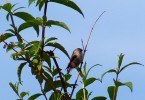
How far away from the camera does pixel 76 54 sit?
478 centimetres

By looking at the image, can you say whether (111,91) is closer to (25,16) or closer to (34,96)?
(34,96)

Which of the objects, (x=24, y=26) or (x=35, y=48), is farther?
(x=24, y=26)

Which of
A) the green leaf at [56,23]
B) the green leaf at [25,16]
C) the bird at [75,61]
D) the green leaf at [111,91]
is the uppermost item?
the green leaf at [25,16]

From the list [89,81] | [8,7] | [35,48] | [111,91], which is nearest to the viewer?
[35,48]

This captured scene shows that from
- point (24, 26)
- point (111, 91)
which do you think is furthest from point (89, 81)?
point (24, 26)

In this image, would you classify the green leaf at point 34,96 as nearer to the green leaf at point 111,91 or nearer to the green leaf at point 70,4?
the green leaf at point 111,91

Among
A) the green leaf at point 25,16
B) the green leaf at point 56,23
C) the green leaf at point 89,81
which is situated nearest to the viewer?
the green leaf at point 89,81

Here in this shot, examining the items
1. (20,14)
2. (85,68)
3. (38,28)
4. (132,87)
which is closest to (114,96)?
(132,87)

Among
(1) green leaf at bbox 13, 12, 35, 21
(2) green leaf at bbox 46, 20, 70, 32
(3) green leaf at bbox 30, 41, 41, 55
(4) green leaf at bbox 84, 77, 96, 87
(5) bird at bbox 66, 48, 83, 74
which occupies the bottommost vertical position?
(4) green leaf at bbox 84, 77, 96, 87

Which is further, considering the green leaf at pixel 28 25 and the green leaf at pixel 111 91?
the green leaf at pixel 28 25

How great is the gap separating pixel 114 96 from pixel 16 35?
1232 mm

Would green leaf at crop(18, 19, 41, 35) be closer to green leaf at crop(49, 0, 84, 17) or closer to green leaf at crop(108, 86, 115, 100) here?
green leaf at crop(49, 0, 84, 17)

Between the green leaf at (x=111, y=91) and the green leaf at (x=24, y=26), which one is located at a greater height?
the green leaf at (x=24, y=26)

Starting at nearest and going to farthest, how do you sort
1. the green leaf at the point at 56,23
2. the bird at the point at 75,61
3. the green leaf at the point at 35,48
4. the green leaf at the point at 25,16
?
the green leaf at the point at 35,48
the green leaf at the point at 56,23
the green leaf at the point at 25,16
the bird at the point at 75,61
